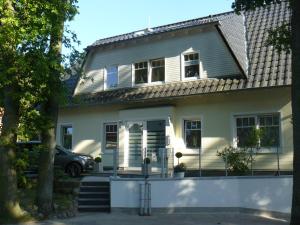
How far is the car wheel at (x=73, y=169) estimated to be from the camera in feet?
70.4

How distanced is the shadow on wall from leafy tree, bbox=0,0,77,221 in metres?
9.61

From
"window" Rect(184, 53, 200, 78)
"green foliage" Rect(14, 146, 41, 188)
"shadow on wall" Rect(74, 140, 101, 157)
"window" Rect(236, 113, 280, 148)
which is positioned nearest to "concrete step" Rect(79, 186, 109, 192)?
"green foliage" Rect(14, 146, 41, 188)

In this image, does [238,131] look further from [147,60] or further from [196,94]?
[147,60]

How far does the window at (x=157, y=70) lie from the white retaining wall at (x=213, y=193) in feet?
24.9

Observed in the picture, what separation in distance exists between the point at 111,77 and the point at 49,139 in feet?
31.7

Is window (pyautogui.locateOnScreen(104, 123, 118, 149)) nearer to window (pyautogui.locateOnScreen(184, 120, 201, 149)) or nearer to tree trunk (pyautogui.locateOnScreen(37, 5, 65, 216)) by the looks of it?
window (pyautogui.locateOnScreen(184, 120, 201, 149))

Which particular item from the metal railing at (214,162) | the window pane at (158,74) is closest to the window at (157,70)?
the window pane at (158,74)

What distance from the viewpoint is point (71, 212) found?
1549 centimetres

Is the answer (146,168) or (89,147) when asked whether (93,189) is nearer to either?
(146,168)

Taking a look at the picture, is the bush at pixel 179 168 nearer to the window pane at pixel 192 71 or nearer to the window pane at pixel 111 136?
the window pane at pixel 192 71

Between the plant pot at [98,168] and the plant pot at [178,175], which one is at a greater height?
the plant pot at [98,168]

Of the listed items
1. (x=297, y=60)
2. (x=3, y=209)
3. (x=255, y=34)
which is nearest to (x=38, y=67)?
(x=3, y=209)

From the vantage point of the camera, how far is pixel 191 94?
65.4ft

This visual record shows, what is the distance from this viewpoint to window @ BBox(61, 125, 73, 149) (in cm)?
2573
